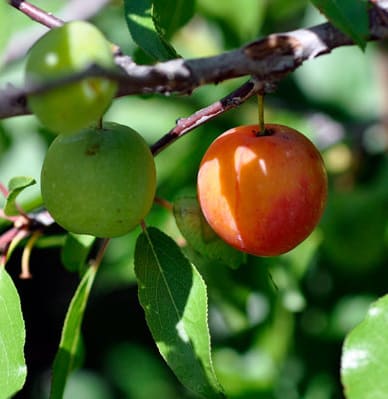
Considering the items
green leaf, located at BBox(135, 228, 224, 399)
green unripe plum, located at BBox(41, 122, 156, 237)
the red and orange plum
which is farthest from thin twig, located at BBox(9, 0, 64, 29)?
green leaf, located at BBox(135, 228, 224, 399)

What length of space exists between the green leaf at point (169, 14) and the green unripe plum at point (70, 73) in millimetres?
435

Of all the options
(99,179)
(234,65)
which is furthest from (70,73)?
(99,179)

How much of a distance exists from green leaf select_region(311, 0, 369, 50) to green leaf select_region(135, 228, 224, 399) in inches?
16.5

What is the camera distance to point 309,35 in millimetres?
1123

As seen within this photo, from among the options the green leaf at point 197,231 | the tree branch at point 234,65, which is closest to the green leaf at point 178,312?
the green leaf at point 197,231

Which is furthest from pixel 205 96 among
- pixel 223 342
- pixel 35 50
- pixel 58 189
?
pixel 35 50

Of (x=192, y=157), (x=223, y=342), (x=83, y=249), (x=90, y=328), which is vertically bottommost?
(x=90, y=328)

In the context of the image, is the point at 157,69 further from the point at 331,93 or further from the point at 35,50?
the point at 331,93

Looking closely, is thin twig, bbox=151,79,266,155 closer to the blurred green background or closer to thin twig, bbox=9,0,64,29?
thin twig, bbox=9,0,64,29

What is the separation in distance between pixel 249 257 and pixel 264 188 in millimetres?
558

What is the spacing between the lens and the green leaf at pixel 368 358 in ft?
3.87

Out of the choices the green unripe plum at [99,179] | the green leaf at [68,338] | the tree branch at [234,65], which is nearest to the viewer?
the tree branch at [234,65]

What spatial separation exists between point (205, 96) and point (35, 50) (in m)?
1.61

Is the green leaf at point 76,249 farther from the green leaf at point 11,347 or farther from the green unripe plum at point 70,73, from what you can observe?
the green unripe plum at point 70,73
